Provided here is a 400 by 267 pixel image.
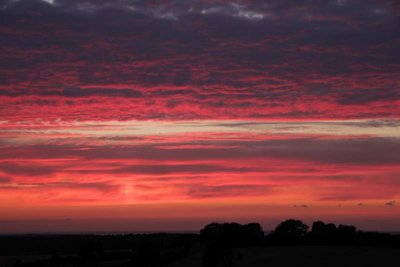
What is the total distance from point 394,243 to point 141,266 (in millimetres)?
29326

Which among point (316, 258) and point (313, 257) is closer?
point (316, 258)

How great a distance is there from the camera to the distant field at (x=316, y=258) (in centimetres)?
6384

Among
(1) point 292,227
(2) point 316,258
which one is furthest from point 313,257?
(1) point 292,227

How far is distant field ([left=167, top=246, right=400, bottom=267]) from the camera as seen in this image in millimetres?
63844

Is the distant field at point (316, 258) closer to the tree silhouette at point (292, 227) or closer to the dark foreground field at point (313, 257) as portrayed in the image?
the dark foreground field at point (313, 257)

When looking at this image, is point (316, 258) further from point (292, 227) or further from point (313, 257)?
point (292, 227)

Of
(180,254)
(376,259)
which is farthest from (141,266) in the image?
(376,259)

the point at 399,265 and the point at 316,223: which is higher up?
the point at 316,223

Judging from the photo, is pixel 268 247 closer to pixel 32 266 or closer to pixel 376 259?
pixel 376 259

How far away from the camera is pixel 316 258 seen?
218 ft

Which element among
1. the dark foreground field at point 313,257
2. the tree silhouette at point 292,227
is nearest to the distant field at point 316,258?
the dark foreground field at point 313,257

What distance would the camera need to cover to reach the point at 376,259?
213 ft

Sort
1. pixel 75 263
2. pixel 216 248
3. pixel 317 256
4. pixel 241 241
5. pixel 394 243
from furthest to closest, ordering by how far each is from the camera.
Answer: pixel 75 263, pixel 241 241, pixel 394 243, pixel 317 256, pixel 216 248

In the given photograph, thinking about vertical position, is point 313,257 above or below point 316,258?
above
